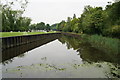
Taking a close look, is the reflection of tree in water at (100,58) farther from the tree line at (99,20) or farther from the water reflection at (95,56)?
the tree line at (99,20)

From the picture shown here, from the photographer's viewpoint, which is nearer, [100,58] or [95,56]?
[100,58]

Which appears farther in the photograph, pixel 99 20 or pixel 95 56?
pixel 99 20

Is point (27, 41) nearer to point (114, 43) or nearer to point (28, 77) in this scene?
point (114, 43)

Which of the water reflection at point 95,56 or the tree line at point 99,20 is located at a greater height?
the tree line at point 99,20

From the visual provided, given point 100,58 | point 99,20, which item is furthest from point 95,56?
point 99,20

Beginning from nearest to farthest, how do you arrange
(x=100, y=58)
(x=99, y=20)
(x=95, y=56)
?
(x=100, y=58) → (x=95, y=56) → (x=99, y=20)

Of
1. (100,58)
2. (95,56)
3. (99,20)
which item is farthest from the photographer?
(99,20)

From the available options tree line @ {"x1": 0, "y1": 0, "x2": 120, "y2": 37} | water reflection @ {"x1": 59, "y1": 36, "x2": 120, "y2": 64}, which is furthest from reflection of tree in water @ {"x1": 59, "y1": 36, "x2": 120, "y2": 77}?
tree line @ {"x1": 0, "y1": 0, "x2": 120, "y2": 37}

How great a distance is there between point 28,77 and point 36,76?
58cm

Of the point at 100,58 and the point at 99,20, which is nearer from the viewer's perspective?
the point at 100,58

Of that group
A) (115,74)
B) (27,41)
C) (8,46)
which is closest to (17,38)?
(8,46)

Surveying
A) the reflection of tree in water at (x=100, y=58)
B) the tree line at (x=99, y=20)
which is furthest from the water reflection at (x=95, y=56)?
the tree line at (x=99, y=20)

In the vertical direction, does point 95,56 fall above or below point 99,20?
below

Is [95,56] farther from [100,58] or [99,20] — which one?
[99,20]
